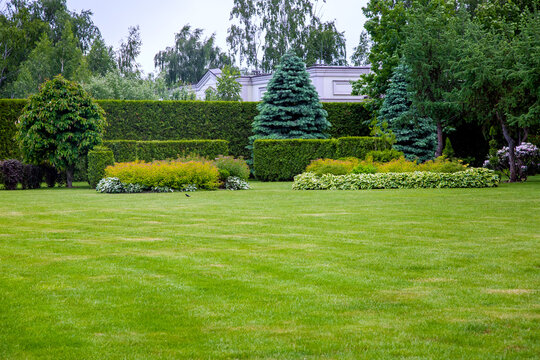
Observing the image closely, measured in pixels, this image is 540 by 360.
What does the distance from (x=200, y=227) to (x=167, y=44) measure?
51.4m

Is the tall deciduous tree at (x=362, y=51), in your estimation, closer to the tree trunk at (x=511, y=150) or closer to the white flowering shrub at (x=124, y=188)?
the tree trunk at (x=511, y=150)

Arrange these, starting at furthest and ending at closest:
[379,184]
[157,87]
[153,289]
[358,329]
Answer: [157,87] < [379,184] < [153,289] < [358,329]

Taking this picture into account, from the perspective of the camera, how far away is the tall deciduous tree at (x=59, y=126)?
21594mm

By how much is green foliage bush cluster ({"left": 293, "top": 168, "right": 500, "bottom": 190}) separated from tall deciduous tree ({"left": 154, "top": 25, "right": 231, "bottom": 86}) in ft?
132

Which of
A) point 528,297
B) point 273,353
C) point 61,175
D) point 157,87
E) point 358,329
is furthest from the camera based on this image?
point 157,87

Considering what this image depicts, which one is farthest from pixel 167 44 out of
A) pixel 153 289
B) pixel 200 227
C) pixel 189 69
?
pixel 153 289

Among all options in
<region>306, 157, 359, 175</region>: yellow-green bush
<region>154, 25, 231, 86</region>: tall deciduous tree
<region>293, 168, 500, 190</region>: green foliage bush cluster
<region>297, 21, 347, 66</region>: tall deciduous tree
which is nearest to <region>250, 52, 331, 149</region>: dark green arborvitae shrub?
<region>306, 157, 359, 175</region>: yellow-green bush

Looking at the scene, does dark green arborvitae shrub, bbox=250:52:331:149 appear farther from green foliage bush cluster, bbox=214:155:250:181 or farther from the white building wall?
the white building wall

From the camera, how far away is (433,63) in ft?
86.9

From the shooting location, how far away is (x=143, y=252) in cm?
715

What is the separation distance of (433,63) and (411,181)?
9.50 meters

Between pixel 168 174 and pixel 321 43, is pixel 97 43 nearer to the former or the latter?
pixel 321 43

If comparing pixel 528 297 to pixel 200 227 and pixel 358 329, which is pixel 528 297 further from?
pixel 200 227

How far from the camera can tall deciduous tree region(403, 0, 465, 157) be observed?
2614 cm
